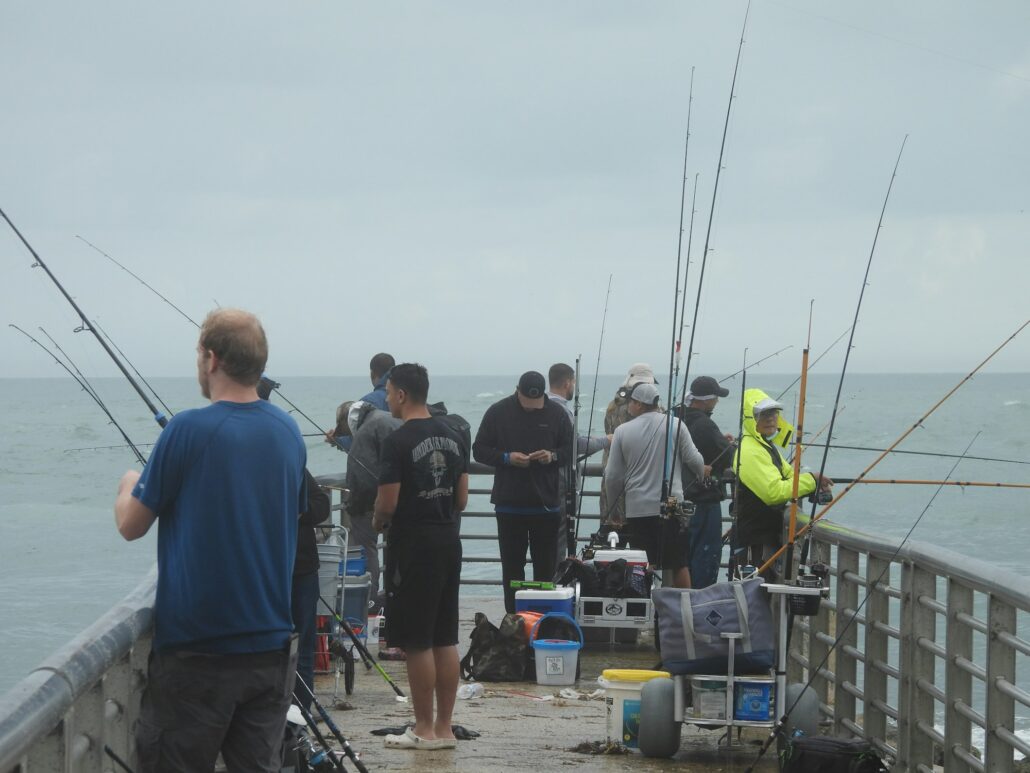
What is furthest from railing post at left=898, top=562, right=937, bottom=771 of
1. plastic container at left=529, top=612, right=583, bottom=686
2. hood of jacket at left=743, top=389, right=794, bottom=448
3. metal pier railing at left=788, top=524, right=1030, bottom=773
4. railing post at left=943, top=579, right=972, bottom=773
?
plastic container at left=529, top=612, right=583, bottom=686

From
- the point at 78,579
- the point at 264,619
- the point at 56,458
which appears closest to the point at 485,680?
the point at 264,619

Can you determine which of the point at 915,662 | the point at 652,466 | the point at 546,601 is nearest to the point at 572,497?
the point at 652,466

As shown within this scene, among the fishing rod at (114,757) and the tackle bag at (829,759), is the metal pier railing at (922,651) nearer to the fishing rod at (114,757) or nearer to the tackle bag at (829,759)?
the tackle bag at (829,759)

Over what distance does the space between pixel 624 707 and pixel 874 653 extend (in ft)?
3.47

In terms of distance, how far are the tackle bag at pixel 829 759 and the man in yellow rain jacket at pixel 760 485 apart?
6.87ft

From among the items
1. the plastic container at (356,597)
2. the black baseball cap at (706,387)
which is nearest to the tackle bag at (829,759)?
the plastic container at (356,597)

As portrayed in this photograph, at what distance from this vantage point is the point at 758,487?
6.88m

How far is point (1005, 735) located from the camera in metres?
4.01

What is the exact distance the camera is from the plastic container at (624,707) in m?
5.73

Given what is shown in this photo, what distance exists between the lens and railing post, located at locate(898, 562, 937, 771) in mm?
4871

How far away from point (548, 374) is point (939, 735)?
4741mm

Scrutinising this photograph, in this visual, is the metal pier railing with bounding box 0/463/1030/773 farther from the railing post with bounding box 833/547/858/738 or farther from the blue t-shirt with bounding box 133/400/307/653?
the blue t-shirt with bounding box 133/400/307/653

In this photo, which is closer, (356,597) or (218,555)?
(218,555)

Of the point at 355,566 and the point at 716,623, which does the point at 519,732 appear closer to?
the point at 716,623
